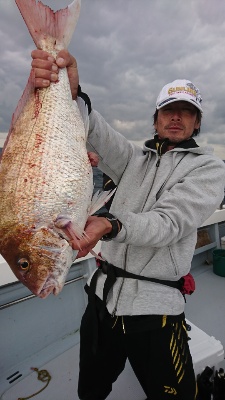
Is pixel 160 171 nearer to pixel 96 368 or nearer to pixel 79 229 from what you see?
pixel 79 229

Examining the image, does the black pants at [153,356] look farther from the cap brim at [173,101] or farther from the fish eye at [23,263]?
the cap brim at [173,101]

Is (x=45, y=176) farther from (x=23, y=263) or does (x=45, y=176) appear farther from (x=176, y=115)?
(x=176, y=115)

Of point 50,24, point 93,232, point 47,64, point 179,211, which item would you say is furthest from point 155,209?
point 50,24

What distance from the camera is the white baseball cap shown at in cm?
217

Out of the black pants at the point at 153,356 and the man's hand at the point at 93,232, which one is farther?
the black pants at the point at 153,356

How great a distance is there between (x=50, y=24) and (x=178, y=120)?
112 centimetres

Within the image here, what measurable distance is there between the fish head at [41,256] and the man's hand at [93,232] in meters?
0.08

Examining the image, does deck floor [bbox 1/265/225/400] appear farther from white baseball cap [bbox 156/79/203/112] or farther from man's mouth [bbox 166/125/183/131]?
white baseball cap [bbox 156/79/203/112]

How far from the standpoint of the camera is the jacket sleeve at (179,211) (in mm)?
1572

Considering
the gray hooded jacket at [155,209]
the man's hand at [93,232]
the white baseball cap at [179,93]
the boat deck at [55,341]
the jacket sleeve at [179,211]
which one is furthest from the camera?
the boat deck at [55,341]

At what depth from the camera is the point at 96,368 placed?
7.13ft

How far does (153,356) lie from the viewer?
192 centimetres

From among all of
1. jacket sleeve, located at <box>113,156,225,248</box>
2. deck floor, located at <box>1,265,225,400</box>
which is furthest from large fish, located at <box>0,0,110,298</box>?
deck floor, located at <box>1,265,225,400</box>

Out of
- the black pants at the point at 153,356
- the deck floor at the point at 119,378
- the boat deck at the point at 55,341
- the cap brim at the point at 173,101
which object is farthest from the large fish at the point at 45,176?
the deck floor at the point at 119,378
